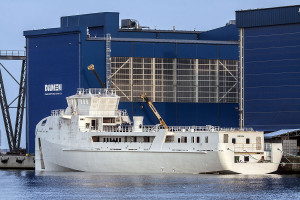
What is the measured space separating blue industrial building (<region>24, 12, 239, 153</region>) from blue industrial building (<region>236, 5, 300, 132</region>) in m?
5.48

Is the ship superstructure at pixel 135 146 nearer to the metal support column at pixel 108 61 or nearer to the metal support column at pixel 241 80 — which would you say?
the metal support column at pixel 108 61

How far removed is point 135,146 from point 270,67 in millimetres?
31567

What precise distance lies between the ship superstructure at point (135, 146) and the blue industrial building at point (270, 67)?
938 inches

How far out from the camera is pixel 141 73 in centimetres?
13975

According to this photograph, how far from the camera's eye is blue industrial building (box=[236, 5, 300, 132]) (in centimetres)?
13075

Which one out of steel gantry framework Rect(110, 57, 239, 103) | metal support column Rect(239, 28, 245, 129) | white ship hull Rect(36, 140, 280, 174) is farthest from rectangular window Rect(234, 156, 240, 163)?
steel gantry framework Rect(110, 57, 239, 103)

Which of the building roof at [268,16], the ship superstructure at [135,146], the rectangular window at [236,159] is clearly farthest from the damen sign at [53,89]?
the rectangular window at [236,159]

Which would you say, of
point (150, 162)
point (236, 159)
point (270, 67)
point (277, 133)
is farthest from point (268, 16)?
point (150, 162)

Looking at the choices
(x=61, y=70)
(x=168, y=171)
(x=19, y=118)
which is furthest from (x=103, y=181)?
(x=19, y=118)

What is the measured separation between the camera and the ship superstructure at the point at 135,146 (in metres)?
103

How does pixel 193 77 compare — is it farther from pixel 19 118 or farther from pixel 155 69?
pixel 19 118

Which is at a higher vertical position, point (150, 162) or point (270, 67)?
point (270, 67)

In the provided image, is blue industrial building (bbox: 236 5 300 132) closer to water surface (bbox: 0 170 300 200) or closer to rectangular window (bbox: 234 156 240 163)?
water surface (bbox: 0 170 300 200)

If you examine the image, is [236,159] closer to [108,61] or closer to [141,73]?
[108,61]
